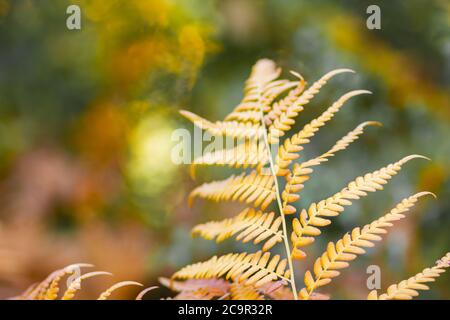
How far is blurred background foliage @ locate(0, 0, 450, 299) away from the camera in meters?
1.52

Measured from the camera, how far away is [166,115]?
1738mm

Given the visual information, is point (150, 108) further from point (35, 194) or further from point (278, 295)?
point (278, 295)

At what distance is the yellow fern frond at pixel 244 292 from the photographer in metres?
0.57

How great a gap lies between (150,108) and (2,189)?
653mm

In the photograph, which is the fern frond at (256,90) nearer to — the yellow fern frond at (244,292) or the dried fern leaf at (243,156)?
the dried fern leaf at (243,156)

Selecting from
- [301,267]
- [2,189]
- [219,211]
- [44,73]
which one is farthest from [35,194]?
[301,267]

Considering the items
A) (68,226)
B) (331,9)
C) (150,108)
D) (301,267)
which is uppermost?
(331,9)

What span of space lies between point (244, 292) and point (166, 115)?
1238 mm

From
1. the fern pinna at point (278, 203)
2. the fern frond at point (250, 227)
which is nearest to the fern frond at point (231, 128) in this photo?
the fern pinna at point (278, 203)

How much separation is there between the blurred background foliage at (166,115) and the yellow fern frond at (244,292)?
93cm

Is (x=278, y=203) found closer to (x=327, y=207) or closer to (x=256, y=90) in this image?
(x=327, y=207)
